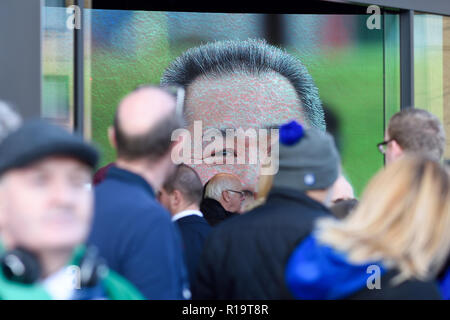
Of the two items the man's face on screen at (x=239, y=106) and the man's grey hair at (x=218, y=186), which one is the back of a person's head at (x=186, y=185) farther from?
the man's face on screen at (x=239, y=106)

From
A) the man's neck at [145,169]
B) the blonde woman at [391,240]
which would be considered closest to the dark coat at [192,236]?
the man's neck at [145,169]

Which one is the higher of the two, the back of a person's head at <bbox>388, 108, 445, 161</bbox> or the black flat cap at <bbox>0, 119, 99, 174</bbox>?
the back of a person's head at <bbox>388, 108, 445, 161</bbox>

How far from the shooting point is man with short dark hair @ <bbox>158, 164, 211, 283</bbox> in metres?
3.42

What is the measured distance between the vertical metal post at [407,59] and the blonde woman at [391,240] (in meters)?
4.08

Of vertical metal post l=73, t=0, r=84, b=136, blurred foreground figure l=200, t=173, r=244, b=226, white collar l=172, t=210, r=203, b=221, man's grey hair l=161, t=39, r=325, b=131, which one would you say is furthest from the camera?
man's grey hair l=161, t=39, r=325, b=131

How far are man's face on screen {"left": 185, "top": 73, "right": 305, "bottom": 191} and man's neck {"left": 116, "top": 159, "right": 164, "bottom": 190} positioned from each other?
364 cm

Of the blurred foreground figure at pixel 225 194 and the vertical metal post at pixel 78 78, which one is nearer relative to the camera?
the vertical metal post at pixel 78 78

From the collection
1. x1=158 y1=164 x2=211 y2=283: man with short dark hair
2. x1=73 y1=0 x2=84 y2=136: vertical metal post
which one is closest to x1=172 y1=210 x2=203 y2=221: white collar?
x1=158 y1=164 x2=211 y2=283: man with short dark hair

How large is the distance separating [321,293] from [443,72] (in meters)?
4.61

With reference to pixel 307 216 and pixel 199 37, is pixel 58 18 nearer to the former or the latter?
pixel 199 37

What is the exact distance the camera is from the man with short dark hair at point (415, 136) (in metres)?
3.21

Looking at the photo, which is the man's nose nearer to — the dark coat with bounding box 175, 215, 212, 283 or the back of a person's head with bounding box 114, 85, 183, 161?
the back of a person's head with bounding box 114, 85, 183, 161

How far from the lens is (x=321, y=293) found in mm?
1988
